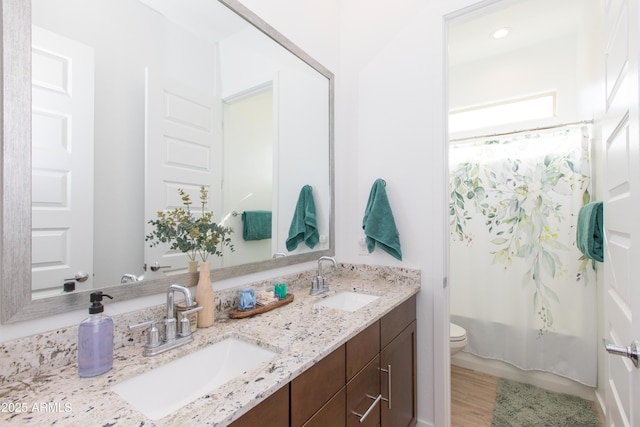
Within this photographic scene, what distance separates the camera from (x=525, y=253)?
2182 millimetres

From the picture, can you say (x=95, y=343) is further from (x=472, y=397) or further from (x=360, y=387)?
(x=472, y=397)

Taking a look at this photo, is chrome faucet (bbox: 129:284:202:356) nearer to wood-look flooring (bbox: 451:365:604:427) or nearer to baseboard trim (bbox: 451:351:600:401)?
wood-look flooring (bbox: 451:365:604:427)

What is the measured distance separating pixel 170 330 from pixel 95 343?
22 centimetres

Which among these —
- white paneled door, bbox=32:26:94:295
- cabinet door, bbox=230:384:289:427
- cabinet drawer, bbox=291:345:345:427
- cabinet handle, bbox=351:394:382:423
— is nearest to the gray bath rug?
cabinet handle, bbox=351:394:382:423

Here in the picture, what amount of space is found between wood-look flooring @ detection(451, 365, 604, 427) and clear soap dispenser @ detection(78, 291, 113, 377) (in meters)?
1.91

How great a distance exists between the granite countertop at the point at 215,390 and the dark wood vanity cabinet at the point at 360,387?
0.04m

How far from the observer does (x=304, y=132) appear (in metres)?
1.76

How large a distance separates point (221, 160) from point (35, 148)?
587mm

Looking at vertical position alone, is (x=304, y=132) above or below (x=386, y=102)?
below

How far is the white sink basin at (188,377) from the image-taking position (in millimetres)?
760

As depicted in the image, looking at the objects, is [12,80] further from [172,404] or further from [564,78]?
[564,78]

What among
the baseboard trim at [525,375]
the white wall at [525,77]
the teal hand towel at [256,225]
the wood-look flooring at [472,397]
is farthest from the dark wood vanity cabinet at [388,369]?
the white wall at [525,77]

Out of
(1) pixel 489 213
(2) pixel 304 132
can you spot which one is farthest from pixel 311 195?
(1) pixel 489 213

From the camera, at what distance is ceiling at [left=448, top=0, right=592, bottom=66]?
2021 millimetres
